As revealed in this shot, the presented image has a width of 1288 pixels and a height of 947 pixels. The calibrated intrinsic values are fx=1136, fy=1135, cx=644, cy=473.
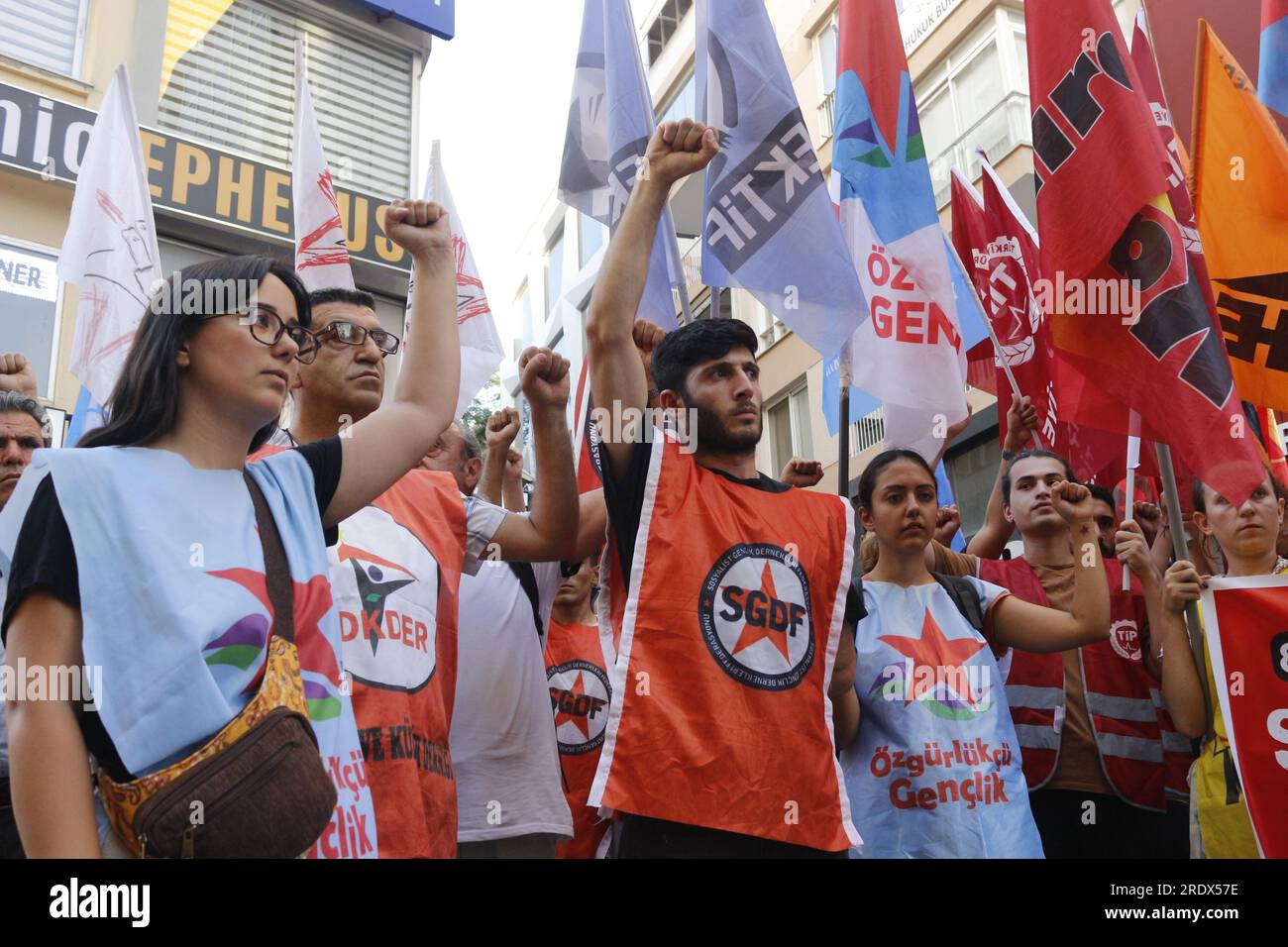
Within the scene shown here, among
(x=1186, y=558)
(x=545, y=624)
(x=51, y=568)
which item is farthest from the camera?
(x=545, y=624)

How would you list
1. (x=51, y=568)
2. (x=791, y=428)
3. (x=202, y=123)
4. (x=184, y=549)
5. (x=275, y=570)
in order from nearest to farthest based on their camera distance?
(x=51, y=568) → (x=184, y=549) → (x=275, y=570) → (x=202, y=123) → (x=791, y=428)

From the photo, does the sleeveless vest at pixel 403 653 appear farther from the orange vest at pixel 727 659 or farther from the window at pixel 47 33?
the window at pixel 47 33

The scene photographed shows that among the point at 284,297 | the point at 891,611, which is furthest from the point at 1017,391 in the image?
the point at 284,297

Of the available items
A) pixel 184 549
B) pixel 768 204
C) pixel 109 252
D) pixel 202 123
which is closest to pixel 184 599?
pixel 184 549

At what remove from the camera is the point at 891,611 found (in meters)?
3.51

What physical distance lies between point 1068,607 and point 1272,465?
1339mm

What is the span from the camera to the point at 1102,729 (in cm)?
381

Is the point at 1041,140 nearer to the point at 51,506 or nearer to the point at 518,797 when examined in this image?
the point at 518,797

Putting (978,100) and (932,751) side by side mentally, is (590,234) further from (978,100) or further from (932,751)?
(978,100)

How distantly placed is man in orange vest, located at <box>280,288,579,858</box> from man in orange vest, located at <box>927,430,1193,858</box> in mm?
1733

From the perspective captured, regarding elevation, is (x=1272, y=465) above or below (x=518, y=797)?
above

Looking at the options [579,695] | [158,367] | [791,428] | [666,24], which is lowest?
[579,695]

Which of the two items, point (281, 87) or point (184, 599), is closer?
point (184, 599)

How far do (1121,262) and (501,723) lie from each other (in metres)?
2.63
